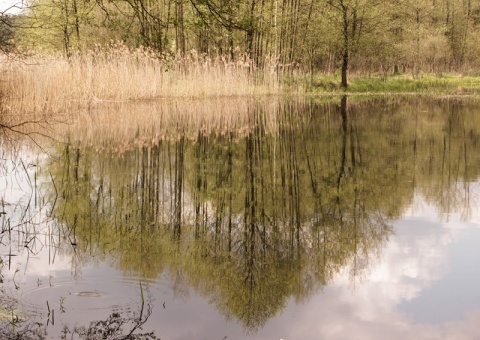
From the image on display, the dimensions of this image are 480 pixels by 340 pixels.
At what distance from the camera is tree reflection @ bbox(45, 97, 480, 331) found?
4543 mm

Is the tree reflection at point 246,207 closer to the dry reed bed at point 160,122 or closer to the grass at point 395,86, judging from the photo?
the dry reed bed at point 160,122

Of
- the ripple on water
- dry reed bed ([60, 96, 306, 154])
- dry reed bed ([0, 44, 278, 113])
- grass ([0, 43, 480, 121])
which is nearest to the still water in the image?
the ripple on water

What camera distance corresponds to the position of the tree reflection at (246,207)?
454cm

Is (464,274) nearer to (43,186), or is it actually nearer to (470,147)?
(43,186)

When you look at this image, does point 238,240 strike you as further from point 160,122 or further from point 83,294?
point 160,122

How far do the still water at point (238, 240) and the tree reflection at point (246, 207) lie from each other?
24 millimetres

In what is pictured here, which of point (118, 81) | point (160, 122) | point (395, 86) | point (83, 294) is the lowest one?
point (83, 294)

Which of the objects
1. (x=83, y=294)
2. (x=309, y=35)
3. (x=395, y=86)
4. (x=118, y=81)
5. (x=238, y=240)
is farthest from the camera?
(x=395, y=86)

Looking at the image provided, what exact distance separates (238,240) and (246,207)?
1199mm

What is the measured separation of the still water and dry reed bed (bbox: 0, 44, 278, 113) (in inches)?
89.4

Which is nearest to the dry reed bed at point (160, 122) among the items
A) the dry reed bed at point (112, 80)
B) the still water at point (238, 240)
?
the still water at point (238, 240)

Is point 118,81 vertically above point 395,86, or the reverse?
point 395,86

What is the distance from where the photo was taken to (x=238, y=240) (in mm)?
5395

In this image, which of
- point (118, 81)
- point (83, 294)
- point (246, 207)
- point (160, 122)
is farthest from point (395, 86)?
point (83, 294)
